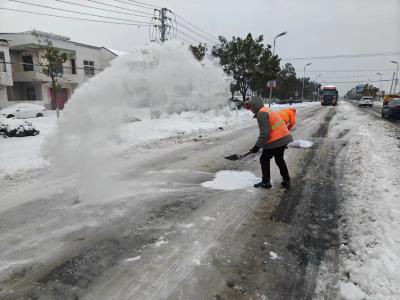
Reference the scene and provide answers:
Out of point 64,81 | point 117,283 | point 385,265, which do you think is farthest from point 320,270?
point 64,81

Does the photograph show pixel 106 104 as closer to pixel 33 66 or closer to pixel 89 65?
pixel 33 66

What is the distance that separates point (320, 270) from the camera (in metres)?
2.89

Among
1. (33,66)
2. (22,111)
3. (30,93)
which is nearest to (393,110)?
(22,111)

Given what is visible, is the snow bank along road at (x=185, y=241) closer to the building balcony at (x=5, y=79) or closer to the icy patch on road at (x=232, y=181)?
the icy patch on road at (x=232, y=181)

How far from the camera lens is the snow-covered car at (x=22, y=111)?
66.6 ft

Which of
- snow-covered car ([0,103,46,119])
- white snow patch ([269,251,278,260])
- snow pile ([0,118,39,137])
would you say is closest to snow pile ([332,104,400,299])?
white snow patch ([269,251,278,260])

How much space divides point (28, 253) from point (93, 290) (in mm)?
1080

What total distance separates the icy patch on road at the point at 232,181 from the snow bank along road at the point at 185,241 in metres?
0.18

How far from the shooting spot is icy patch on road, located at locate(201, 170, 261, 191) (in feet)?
17.8

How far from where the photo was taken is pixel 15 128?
1097 cm

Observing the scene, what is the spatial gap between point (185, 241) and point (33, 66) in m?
30.4

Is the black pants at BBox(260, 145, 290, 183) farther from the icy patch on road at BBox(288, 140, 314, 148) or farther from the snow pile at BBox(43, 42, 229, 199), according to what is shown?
the icy patch on road at BBox(288, 140, 314, 148)

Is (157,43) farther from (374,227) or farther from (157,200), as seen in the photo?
(374,227)

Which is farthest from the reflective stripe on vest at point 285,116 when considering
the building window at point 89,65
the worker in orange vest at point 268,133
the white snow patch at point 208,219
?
the building window at point 89,65
